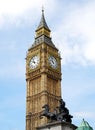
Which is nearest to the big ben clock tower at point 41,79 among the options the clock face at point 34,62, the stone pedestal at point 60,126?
the clock face at point 34,62

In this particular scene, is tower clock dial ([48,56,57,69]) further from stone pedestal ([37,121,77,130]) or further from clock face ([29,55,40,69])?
Result: stone pedestal ([37,121,77,130])

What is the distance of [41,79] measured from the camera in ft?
240

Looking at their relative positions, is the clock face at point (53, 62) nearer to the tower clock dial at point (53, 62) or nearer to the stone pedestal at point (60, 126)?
the tower clock dial at point (53, 62)

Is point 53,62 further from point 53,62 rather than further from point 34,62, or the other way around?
point 34,62

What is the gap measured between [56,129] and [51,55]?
55821 mm

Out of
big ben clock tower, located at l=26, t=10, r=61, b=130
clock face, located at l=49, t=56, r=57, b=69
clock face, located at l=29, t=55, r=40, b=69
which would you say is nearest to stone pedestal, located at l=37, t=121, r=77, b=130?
big ben clock tower, located at l=26, t=10, r=61, b=130

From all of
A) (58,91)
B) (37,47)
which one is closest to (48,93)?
(58,91)

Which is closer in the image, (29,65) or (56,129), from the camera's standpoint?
(56,129)

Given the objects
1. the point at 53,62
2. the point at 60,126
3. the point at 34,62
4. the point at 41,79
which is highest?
the point at 53,62

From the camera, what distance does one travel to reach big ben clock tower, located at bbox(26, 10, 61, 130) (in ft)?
237

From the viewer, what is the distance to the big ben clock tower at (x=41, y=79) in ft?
237

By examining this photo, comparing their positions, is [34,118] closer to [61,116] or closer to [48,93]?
[48,93]

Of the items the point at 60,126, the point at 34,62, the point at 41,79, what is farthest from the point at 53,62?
the point at 60,126

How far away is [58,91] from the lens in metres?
75.6
